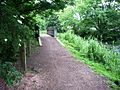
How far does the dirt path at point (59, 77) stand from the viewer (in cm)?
771

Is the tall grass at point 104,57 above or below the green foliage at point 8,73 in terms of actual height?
below

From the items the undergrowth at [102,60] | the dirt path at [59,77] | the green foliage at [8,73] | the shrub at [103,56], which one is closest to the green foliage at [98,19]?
the shrub at [103,56]

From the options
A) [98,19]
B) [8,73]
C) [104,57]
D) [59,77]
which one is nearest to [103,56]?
[104,57]

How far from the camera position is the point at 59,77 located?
8797mm

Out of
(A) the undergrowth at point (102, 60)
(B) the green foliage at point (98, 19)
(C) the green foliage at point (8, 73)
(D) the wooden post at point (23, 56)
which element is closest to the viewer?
(C) the green foliage at point (8, 73)

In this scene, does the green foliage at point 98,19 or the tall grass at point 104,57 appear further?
the green foliage at point 98,19

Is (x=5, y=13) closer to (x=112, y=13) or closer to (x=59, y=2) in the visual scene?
(x=59, y=2)

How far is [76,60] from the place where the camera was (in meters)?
12.3

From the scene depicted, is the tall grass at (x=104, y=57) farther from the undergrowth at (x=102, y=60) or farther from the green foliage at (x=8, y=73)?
the green foliage at (x=8, y=73)

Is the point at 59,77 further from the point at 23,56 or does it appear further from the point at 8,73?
the point at 8,73

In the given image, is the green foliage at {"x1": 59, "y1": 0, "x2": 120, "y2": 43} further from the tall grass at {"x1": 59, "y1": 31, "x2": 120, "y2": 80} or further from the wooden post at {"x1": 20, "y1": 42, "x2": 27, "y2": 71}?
the wooden post at {"x1": 20, "y1": 42, "x2": 27, "y2": 71}

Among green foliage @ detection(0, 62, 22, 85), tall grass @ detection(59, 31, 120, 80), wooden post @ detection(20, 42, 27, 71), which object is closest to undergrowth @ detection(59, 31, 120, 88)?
tall grass @ detection(59, 31, 120, 80)

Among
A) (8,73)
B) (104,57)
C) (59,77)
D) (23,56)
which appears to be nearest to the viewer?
(8,73)

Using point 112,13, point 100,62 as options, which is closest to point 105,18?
point 112,13
